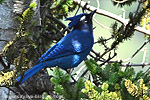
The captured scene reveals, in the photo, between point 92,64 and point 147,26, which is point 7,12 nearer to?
point 92,64

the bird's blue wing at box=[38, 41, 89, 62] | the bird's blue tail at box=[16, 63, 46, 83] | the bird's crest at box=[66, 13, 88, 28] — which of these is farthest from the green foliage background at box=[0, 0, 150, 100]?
the bird's crest at box=[66, 13, 88, 28]

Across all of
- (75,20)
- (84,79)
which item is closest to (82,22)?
(75,20)

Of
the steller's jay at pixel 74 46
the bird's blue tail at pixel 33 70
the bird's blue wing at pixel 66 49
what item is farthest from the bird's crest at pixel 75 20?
the bird's blue tail at pixel 33 70

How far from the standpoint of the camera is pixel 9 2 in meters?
2.64

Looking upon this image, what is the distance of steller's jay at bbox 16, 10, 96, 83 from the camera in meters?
3.15

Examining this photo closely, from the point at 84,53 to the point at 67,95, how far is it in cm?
Answer: 152

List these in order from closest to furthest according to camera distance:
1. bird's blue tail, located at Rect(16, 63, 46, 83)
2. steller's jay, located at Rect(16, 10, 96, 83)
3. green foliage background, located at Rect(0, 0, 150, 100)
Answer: green foliage background, located at Rect(0, 0, 150, 100)
bird's blue tail, located at Rect(16, 63, 46, 83)
steller's jay, located at Rect(16, 10, 96, 83)

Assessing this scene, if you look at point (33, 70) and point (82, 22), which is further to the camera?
point (82, 22)

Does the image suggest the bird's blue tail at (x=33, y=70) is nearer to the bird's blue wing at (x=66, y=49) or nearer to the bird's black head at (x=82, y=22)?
the bird's blue wing at (x=66, y=49)

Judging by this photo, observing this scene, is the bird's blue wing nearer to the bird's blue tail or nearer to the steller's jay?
the steller's jay

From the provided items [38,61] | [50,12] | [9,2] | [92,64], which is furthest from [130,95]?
[50,12]

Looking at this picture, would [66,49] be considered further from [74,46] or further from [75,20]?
[75,20]

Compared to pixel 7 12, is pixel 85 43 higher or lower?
lower

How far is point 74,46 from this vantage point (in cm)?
330
